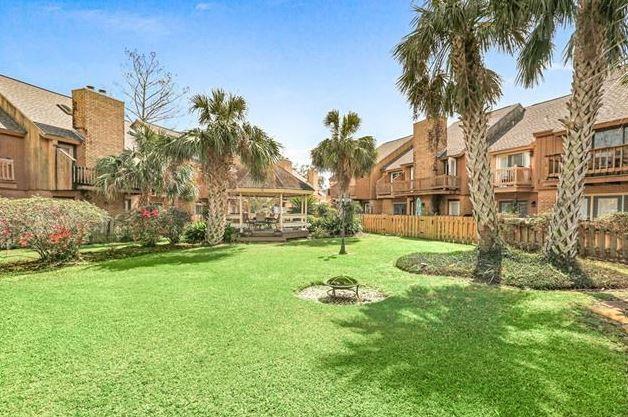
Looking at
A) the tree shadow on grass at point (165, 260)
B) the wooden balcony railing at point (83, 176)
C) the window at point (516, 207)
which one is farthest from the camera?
the window at point (516, 207)

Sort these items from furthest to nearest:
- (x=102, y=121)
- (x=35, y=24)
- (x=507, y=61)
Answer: (x=102, y=121), (x=35, y=24), (x=507, y=61)

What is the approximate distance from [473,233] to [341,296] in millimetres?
12945

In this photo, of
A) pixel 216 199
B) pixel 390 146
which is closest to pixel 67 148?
pixel 216 199

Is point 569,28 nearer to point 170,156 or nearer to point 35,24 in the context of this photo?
point 170,156

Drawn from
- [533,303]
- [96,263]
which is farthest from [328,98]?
[533,303]

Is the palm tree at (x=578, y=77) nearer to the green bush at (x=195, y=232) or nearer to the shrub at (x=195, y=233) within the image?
the green bush at (x=195, y=232)

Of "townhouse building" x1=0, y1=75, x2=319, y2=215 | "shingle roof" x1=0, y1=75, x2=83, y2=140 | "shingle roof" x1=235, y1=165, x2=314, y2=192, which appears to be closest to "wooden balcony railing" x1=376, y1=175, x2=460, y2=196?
"shingle roof" x1=235, y1=165, x2=314, y2=192

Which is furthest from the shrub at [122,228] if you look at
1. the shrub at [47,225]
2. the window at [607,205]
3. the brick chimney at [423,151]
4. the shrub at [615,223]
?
the window at [607,205]

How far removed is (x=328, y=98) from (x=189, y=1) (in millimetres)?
12439

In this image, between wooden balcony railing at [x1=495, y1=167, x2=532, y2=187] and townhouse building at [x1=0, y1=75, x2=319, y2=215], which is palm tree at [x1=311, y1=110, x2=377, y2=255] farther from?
wooden balcony railing at [x1=495, y1=167, x2=532, y2=187]

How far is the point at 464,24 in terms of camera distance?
10.1m

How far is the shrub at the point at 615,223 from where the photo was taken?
437 inches

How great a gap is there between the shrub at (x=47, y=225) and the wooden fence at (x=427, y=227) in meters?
17.6

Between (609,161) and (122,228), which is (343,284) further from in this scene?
(609,161)
